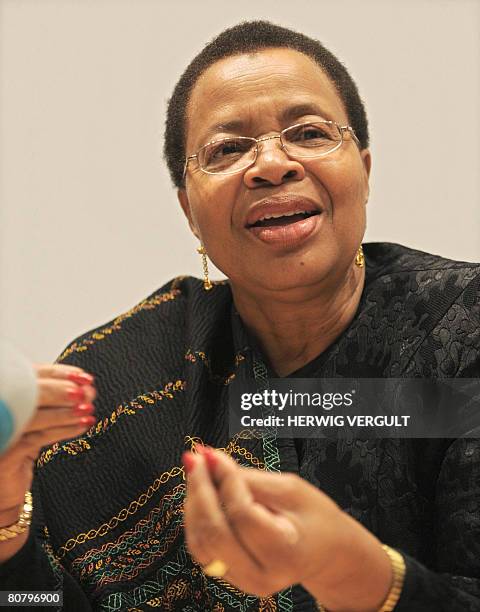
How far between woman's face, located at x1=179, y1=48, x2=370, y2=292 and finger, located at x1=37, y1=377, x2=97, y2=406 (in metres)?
0.42

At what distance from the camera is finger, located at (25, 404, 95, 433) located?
35.3 inches

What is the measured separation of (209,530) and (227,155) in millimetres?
676

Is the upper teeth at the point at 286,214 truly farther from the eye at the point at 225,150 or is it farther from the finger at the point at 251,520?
the finger at the point at 251,520

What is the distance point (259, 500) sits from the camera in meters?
0.79

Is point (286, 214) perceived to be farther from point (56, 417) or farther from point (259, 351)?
point (56, 417)

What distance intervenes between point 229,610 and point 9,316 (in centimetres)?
101

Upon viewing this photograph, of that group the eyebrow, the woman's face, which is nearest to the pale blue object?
the woman's face

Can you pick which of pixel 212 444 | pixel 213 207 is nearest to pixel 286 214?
pixel 213 207

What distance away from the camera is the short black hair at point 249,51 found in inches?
53.4

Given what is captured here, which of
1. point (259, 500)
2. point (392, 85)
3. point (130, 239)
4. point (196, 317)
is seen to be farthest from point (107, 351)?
point (392, 85)

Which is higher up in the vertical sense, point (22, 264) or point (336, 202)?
point (336, 202)

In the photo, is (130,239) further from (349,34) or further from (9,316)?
(349,34)

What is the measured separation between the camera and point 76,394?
0.90 meters

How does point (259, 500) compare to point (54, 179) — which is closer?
point (259, 500)
